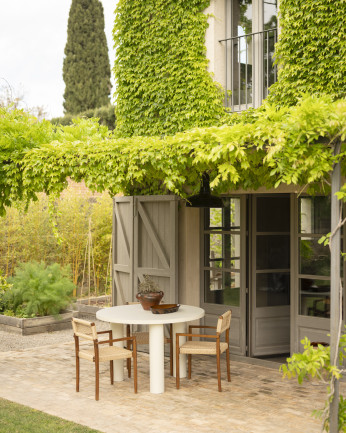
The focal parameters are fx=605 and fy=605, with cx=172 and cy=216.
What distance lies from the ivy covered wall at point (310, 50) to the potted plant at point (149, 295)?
2.48 m

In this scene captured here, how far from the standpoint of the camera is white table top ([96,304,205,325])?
616cm

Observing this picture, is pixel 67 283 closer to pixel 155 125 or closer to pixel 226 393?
pixel 155 125

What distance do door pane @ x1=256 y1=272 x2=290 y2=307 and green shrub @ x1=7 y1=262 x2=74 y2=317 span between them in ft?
13.0

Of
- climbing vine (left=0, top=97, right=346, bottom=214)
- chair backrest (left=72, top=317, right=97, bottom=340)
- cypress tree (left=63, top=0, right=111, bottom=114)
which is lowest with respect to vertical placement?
chair backrest (left=72, top=317, right=97, bottom=340)

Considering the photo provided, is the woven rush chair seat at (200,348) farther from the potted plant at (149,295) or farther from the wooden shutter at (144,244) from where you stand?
the wooden shutter at (144,244)

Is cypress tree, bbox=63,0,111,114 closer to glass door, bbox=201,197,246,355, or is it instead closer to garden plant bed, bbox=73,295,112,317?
garden plant bed, bbox=73,295,112,317

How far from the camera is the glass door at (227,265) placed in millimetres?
7594

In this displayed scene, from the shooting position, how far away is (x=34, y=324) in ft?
33.0

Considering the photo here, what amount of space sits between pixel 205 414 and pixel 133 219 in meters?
3.24

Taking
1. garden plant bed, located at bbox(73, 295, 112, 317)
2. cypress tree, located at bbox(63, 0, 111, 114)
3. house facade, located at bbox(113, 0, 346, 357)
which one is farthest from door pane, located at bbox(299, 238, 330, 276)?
cypress tree, located at bbox(63, 0, 111, 114)

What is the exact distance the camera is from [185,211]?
25.7 feet

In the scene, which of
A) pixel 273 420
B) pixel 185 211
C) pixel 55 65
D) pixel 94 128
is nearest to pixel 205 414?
pixel 273 420

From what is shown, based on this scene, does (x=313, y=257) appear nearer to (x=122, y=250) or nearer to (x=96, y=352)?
(x=96, y=352)

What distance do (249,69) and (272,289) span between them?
2800 mm
